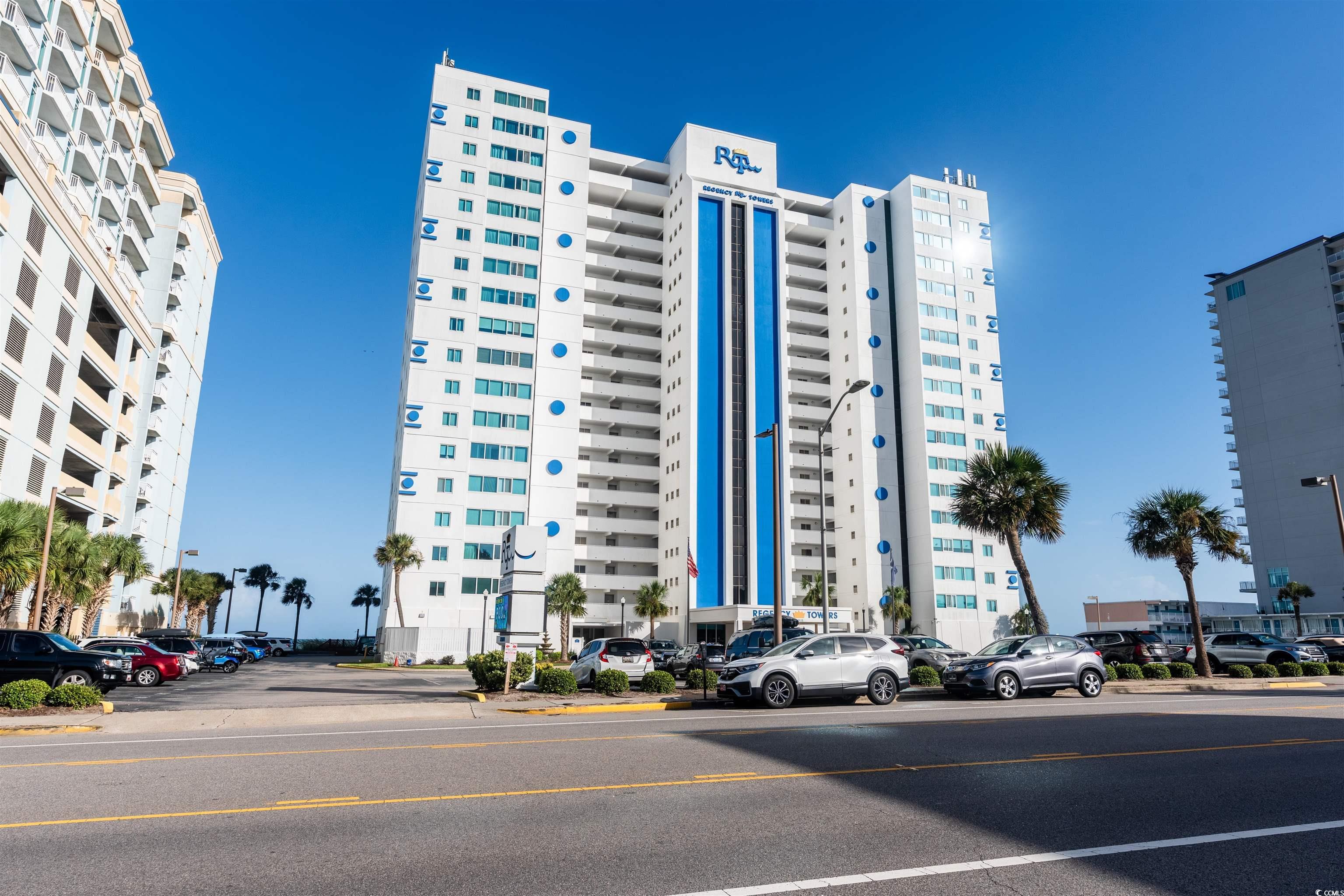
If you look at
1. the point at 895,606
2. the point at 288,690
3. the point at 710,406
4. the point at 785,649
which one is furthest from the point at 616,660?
the point at 895,606

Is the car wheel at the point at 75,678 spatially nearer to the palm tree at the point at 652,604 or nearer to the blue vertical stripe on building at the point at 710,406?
the blue vertical stripe on building at the point at 710,406

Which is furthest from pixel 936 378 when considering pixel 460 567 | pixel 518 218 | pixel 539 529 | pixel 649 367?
pixel 539 529

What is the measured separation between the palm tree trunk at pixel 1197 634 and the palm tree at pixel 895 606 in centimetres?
Answer: 4250

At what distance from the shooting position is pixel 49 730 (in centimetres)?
1497

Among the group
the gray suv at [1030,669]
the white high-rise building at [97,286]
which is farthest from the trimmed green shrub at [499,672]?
the white high-rise building at [97,286]

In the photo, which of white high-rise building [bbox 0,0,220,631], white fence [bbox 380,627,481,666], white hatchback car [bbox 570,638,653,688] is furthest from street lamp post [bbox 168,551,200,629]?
white hatchback car [bbox 570,638,653,688]

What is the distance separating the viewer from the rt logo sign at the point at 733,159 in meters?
82.4

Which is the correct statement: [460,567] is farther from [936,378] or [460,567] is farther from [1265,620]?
[1265,620]

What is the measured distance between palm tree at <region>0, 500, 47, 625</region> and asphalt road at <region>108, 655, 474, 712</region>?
5.00m

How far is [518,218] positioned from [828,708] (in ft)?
214

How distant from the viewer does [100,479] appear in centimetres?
4656

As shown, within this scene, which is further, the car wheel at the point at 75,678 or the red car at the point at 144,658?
the red car at the point at 144,658

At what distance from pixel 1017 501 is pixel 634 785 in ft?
104

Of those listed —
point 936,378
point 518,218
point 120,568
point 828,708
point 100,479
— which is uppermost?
point 518,218
